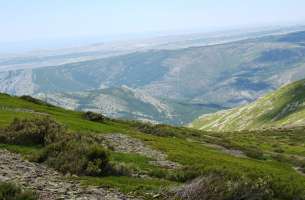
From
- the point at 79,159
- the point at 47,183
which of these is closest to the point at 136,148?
the point at 79,159

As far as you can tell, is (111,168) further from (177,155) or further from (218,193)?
(177,155)

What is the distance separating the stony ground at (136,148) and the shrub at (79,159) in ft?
26.9

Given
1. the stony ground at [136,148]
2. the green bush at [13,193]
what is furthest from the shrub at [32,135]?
the green bush at [13,193]

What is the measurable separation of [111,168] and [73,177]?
9.89 ft

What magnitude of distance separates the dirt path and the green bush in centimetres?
88

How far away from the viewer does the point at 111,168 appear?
1016 inches

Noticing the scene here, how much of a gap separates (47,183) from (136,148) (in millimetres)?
20687

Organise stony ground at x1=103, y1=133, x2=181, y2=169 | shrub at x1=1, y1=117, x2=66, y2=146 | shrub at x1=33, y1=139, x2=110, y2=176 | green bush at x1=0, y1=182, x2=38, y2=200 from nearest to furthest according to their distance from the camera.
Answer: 1. green bush at x1=0, y1=182, x2=38, y2=200
2. shrub at x1=33, y1=139, x2=110, y2=176
3. shrub at x1=1, y1=117, x2=66, y2=146
4. stony ground at x1=103, y1=133, x2=181, y2=169

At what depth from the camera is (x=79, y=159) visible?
25234 millimetres

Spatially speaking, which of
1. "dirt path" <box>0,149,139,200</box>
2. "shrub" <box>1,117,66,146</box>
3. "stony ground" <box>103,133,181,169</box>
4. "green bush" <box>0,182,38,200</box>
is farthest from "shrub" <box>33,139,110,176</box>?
"stony ground" <box>103,133,181,169</box>

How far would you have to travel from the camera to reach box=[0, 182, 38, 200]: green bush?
16.7 metres

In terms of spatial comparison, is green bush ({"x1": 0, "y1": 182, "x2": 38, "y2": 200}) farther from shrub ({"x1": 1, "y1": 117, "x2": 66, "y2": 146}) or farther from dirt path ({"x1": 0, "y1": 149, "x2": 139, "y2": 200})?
shrub ({"x1": 1, "y1": 117, "x2": 66, "y2": 146})

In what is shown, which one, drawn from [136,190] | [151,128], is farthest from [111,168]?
[151,128]

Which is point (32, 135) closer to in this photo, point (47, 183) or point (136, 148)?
point (136, 148)
